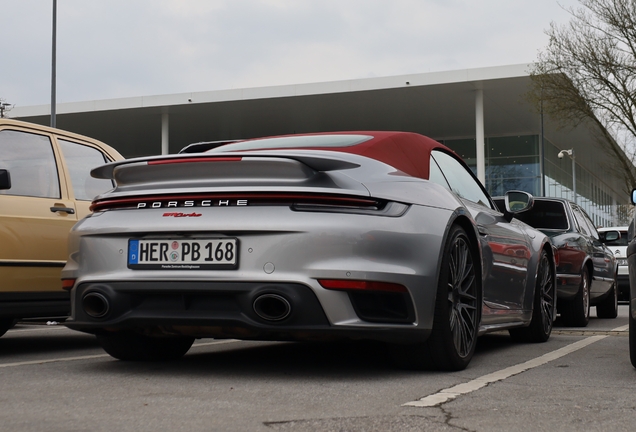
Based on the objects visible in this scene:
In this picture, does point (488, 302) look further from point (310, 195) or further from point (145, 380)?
point (145, 380)

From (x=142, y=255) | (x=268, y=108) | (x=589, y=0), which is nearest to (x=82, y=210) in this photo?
(x=142, y=255)

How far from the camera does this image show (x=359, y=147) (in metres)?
4.84

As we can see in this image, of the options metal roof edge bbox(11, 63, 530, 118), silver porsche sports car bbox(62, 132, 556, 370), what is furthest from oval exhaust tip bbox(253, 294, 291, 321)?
metal roof edge bbox(11, 63, 530, 118)

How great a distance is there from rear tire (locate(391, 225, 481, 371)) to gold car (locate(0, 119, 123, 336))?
2653 mm

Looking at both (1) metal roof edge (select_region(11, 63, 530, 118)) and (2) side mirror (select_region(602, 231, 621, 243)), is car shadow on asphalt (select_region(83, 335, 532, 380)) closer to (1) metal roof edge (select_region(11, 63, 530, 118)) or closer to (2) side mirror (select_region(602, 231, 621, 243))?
(2) side mirror (select_region(602, 231, 621, 243))

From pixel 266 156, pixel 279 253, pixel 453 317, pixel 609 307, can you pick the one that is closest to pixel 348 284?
pixel 279 253

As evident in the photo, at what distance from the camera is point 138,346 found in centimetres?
509

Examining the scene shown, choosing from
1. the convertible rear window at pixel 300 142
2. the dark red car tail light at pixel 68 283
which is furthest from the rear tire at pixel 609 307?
the dark red car tail light at pixel 68 283

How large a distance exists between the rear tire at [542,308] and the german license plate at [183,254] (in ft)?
Result: 10.5

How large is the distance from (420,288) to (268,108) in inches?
1354

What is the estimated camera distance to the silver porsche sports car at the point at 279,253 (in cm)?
414

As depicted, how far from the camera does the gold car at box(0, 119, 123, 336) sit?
19.2ft

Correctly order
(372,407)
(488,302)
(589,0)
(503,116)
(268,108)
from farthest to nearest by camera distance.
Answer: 1. (503,116)
2. (268,108)
3. (589,0)
4. (488,302)
5. (372,407)

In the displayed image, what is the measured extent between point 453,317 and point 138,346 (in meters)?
1.76
